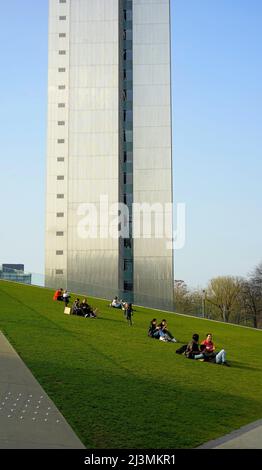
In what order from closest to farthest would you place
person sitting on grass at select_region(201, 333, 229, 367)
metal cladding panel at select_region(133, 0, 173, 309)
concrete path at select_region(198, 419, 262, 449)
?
concrete path at select_region(198, 419, 262, 449), person sitting on grass at select_region(201, 333, 229, 367), metal cladding panel at select_region(133, 0, 173, 309)

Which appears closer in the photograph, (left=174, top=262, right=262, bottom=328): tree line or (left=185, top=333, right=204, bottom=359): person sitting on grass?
(left=185, top=333, right=204, bottom=359): person sitting on grass

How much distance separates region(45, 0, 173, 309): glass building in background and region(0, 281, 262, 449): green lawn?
47.5m

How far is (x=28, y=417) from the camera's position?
13.3 metres

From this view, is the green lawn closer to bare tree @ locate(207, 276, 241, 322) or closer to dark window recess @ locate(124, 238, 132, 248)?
dark window recess @ locate(124, 238, 132, 248)

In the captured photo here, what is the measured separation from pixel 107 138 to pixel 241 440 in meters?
69.7

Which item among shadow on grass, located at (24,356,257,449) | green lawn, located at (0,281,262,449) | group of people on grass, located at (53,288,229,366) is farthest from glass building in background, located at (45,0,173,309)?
shadow on grass, located at (24,356,257,449)

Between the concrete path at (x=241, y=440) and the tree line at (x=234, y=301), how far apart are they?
66.1 metres

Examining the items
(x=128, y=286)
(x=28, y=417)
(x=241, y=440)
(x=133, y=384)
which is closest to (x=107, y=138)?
(x=128, y=286)

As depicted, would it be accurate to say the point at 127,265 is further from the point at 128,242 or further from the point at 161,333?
the point at 161,333

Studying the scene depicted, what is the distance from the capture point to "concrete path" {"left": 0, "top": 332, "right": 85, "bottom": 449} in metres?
11.6

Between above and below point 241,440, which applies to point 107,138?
above

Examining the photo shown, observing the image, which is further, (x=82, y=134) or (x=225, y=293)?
(x=225, y=293)

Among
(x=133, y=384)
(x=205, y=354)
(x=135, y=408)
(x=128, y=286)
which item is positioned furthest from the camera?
(x=128, y=286)
